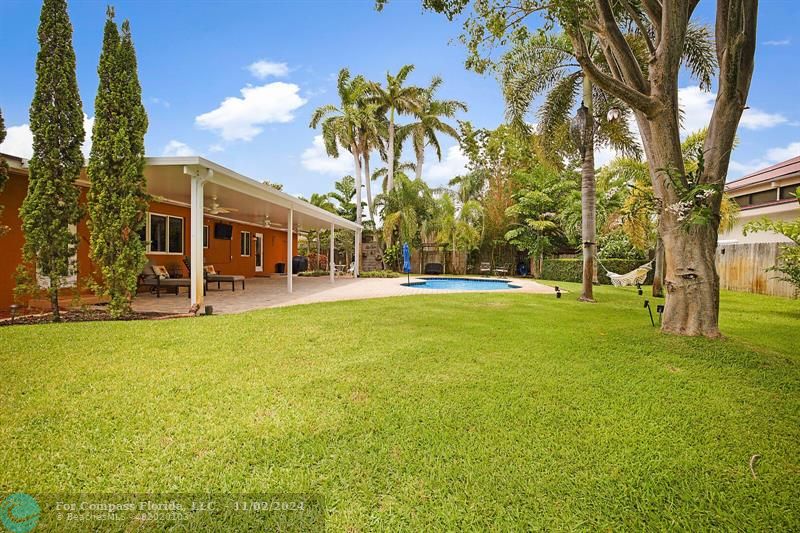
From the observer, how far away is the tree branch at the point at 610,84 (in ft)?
18.8

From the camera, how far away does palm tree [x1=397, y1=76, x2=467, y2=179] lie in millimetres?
25734

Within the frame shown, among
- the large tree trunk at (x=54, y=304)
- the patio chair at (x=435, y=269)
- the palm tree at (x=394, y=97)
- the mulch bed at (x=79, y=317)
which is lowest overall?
the mulch bed at (x=79, y=317)

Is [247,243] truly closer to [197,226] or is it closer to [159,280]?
[159,280]

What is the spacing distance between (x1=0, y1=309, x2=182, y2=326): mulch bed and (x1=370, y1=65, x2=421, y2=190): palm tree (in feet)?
61.2

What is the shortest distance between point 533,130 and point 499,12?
6.80 meters

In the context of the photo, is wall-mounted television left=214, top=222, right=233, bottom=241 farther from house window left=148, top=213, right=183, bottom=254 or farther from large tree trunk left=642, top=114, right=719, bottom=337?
large tree trunk left=642, top=114, right=719, bottom=337

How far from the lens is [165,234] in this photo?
12664mm

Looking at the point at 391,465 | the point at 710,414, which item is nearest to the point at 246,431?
the point at 391,465

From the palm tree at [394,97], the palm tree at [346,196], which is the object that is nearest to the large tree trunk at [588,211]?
the palm tree at [394,97]

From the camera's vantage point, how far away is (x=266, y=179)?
3669cm

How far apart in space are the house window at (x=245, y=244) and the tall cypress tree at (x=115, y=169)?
1186 cm

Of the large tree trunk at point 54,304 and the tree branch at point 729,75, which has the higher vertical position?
the tree branch at point 729,75

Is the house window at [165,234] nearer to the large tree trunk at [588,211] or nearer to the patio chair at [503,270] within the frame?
the large tree trunk at [588,211]

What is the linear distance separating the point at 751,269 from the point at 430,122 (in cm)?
1917
